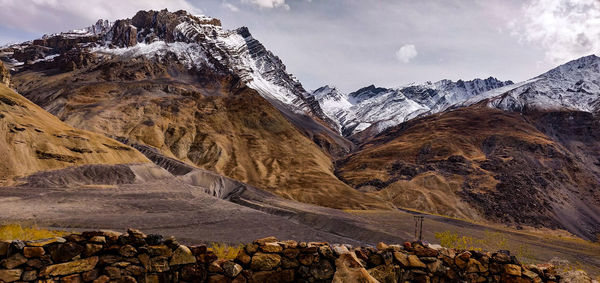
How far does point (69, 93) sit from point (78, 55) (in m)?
45.0

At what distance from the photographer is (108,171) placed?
41.2m

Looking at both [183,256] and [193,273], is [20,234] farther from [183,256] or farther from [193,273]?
[193,273]

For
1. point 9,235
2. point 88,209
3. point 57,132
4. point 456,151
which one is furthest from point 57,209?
point 456,151

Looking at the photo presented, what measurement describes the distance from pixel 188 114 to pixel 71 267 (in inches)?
3639

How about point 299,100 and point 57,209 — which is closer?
point 57,209

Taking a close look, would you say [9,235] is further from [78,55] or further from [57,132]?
[78,55]

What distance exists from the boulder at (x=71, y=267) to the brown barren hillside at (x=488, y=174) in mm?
68893

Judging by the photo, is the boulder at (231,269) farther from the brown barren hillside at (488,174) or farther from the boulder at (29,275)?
the brown barren hillside at (488,174)

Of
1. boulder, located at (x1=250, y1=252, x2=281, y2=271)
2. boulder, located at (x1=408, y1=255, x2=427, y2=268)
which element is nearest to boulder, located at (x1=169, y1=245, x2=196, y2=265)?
boulder, located at (x1=250, y1=252, x2=281, y2=271)

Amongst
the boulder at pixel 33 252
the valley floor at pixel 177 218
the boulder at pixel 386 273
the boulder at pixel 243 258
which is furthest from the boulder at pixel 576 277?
the valley floor at pixel 177 218

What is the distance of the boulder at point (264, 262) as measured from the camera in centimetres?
627

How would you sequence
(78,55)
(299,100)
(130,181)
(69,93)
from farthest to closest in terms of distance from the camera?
(299,100) → (78,55) → (69,93) → (130,181)

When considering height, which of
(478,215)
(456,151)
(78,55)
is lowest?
(478,215)

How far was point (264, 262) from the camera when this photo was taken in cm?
629
